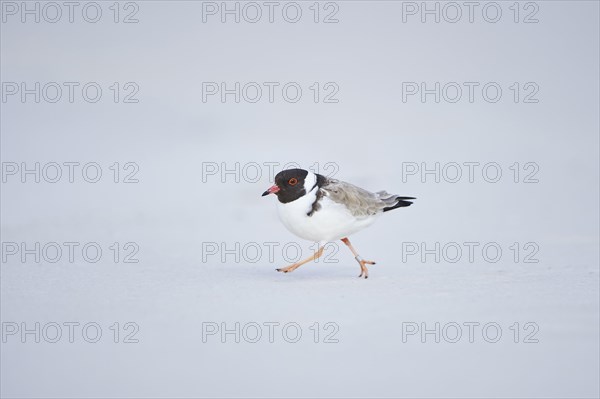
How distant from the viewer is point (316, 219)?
853cm

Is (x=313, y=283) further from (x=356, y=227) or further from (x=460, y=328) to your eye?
(x=460, y=328)

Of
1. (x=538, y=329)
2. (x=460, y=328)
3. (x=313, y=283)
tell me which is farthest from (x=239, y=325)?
(x=538, y=329)

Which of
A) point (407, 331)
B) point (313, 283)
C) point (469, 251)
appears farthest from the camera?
point (469, 251)

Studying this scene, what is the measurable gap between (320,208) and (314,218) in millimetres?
123

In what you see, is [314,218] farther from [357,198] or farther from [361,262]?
[361,262]

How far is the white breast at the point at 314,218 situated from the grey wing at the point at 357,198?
0.07m

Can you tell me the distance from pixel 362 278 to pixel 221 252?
175 cm

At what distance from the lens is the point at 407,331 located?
7.18m

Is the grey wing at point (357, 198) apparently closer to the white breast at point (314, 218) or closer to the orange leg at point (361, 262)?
the white breast at point (314, 218)

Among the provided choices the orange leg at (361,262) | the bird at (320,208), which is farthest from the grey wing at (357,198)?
the orange leg at (361,262)

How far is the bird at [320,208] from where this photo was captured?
8508mm

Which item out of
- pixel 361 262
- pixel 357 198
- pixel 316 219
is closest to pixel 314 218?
pixel 316 219

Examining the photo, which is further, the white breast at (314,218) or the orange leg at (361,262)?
the orange leg at (361,262)

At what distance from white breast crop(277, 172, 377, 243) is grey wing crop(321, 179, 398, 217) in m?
0.07
